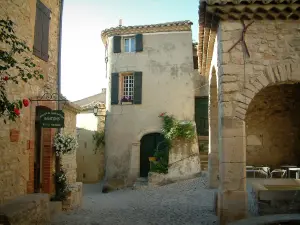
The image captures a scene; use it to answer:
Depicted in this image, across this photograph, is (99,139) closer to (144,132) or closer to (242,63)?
(144,132)

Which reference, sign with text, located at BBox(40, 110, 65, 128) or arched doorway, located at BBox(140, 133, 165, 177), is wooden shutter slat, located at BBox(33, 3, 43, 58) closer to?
sign with text, located at BBox(40, 110, 65, 128)

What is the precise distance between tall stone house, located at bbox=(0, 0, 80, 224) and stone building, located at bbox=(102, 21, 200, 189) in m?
5.70

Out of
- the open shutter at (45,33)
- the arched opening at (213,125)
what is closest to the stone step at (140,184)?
the arched opening at (213,125)

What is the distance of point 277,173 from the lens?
11.4 meters

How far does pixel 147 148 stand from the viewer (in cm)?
1631

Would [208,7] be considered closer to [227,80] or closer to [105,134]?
[227,80]

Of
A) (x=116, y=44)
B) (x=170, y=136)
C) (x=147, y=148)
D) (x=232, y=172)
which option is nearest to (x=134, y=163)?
(x=147, y=148)

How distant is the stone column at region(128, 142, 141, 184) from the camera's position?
51.0 feet

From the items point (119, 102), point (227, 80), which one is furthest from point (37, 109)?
point (119, 102)

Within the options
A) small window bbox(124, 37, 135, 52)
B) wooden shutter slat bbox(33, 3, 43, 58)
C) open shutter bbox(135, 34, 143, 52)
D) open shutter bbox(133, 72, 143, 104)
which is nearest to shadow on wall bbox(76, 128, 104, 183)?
open shutter bbox(133, 72, 143, 104)

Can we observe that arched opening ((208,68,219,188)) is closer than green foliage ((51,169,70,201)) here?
No

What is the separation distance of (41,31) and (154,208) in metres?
6.12

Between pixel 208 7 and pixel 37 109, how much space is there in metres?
5.53

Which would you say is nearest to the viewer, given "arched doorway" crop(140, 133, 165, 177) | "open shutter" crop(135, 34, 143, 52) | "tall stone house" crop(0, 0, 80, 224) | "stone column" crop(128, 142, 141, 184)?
"tall stone house" crop(0, 0, 80, 224)
